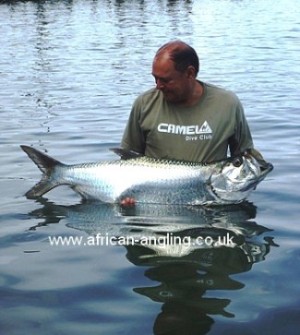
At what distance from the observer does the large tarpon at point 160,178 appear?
23.8 ft

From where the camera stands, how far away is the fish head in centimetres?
723

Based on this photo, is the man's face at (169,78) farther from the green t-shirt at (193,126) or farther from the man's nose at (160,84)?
the green t-shirt at (193,126)

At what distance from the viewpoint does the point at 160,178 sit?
736 centimetres

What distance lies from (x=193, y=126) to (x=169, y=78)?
582 millimetres

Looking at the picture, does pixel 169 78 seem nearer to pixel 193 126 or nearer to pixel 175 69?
pixel 175 69

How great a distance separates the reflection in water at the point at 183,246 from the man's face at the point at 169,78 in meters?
1.17

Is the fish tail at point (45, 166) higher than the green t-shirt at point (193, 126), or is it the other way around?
the green t-shirt at point (193, 126)

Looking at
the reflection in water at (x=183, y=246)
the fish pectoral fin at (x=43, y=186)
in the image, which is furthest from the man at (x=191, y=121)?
the fish pectoral fin at (x=43, y=186)

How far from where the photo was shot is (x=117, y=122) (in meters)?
14.1

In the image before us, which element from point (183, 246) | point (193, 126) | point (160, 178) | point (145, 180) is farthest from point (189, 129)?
point (183, 246)

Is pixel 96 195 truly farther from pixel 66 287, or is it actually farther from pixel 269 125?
pixel 269 125

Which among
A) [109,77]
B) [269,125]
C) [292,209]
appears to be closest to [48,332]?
[292,209]

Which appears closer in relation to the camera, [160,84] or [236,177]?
[160,84]

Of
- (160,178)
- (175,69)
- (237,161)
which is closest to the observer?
(175,69)
